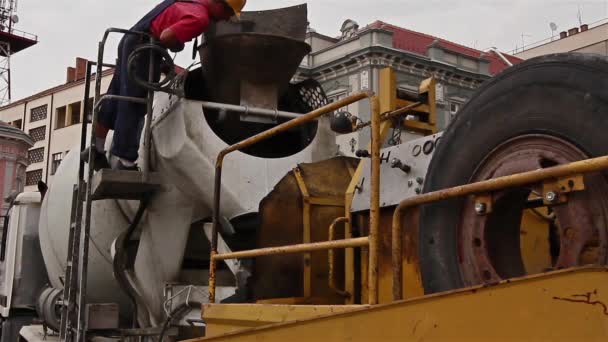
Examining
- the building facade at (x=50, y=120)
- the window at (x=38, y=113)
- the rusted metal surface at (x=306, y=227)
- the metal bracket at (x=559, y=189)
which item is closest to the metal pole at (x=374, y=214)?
the metal bracket at (x=559, y=189)

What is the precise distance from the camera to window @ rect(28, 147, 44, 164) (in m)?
44.6

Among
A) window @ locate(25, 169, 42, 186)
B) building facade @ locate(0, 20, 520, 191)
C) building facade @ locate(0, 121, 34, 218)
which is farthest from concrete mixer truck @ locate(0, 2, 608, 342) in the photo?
window @ locate(25, 169, 42, 186)

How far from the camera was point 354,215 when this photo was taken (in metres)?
3.54

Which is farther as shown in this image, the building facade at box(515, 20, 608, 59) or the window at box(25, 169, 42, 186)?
the window at box(25, 169, 42, 186)

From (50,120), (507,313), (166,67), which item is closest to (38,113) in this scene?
(50,120)

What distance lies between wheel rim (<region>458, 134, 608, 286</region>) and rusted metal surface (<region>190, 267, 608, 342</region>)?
0.41 m

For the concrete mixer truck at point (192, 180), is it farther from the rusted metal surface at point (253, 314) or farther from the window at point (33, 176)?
the window at point (33, 176)

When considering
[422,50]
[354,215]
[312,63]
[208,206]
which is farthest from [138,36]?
[422,50]

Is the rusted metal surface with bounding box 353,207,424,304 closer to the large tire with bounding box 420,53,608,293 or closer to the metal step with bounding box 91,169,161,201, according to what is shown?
the large tire with bounding box 420,53,608,293

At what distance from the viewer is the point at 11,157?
93.1ft

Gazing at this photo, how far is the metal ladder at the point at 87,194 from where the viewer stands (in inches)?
181

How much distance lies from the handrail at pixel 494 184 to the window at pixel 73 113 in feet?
138

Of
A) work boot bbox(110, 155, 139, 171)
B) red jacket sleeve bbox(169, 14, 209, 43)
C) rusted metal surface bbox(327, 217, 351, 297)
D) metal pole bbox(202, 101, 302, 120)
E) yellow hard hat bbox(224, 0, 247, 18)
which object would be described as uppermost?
yellow hard hat bbox(224, 0, 247, 18)

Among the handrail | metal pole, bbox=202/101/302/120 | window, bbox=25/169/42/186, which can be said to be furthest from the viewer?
window, bbox=25/169/42/186
